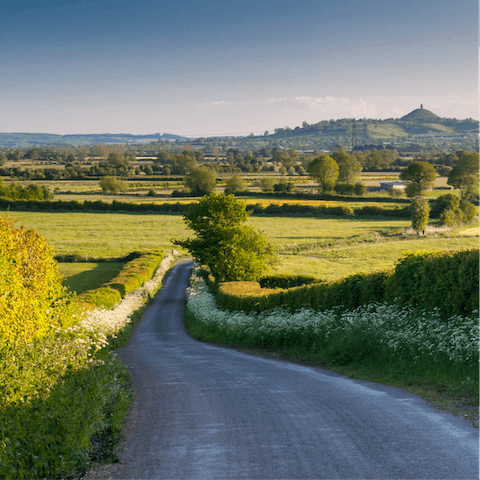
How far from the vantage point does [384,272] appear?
1622 centimetres

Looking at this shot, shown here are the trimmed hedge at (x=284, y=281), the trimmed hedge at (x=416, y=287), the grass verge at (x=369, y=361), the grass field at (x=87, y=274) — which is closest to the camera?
the grass verge at (x=369, y=361)

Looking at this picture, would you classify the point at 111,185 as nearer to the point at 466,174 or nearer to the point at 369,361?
the point at 466,174

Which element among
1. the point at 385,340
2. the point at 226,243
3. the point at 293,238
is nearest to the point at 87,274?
the point at 226,243

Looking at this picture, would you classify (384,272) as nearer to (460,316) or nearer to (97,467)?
(460,316)

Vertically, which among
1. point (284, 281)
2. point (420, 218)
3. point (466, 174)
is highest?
point (466, 174)

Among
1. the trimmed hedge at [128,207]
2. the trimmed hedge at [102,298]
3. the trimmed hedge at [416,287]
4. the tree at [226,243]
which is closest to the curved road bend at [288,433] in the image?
the trimmed hedge at [416,287]

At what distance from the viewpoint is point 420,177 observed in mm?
108000

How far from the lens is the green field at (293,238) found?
176ft

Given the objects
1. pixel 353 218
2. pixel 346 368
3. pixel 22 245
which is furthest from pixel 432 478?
pixel 353 218

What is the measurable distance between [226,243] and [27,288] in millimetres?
25259

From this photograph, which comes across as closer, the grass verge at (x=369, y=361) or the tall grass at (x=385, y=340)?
the grass verge at (x=369, y=361)

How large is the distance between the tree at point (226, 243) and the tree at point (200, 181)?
87.1 m

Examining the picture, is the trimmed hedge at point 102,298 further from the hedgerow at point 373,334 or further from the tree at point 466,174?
the tree at point 466,174

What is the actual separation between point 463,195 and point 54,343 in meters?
99.9
